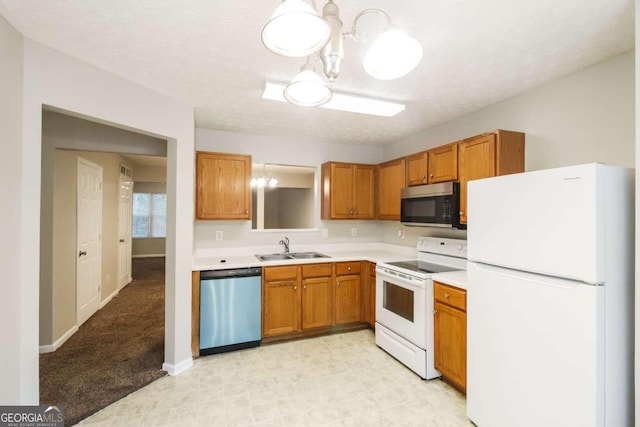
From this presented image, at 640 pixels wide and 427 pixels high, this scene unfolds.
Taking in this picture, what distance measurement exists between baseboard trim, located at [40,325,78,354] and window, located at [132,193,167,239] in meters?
5.39

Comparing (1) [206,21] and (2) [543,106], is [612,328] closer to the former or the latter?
(2) [543,106]

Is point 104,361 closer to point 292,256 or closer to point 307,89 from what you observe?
point 292,256

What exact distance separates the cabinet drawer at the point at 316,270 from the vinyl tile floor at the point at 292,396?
0.82 metres

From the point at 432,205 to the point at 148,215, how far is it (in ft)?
26.5

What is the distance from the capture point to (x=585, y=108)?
2.08m

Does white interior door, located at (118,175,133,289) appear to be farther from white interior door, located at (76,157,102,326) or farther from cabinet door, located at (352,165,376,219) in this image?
cabinet door, located at (352,165,376,219)

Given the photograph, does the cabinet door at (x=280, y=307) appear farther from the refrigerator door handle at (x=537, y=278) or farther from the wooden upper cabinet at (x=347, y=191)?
the refrigerator door handle at (x=537, y=278)

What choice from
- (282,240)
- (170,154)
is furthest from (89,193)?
(282,240)

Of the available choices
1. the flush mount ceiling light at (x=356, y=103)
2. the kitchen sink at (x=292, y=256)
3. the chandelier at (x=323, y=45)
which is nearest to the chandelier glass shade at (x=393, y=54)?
the chandelier at (x=323, y=45)

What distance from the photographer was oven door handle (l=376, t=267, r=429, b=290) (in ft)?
8.60

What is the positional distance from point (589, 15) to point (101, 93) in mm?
3010

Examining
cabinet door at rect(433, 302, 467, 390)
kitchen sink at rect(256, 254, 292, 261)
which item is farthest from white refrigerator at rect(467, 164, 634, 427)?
kitchen sink at rect(256, 254, 292, 261)

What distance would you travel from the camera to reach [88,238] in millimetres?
3828

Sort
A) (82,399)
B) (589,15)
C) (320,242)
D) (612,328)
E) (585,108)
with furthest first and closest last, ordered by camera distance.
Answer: (320,242) < (82,399) < (585,108) < (589,15) < (612,328)
